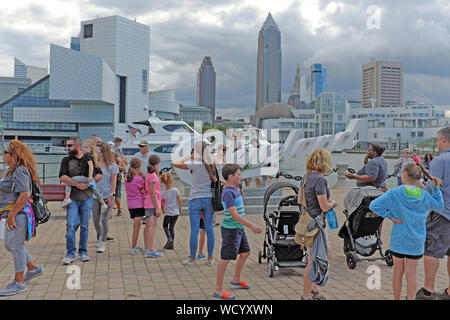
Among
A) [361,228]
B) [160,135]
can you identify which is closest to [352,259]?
[361,228]

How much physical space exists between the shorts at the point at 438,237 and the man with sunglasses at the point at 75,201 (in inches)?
158

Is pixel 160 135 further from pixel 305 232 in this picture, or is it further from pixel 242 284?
pixel 305 232

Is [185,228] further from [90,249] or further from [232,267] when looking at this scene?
[232,267]

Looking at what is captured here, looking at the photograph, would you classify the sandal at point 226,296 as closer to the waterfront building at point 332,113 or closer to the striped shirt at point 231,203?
the striped shirt at point 231,203

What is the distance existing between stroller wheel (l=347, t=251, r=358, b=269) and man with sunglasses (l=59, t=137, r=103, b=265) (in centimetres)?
340

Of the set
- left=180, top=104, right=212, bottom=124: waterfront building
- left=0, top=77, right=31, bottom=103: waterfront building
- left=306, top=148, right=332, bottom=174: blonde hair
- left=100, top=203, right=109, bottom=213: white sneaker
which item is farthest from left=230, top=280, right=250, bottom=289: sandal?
left=180, top=104, right=212, bottom=124: waterfront building

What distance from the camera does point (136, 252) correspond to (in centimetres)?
609

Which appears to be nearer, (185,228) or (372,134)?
(185,228)

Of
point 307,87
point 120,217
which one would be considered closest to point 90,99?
point 120,217

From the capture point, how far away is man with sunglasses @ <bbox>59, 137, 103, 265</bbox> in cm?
541

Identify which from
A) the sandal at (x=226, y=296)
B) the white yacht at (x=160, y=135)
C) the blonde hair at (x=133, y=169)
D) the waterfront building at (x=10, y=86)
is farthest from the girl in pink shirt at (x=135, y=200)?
the waterfront building at (x=10, y=86)

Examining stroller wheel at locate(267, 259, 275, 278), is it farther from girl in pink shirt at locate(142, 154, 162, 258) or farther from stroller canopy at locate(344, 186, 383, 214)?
girl in pink shirt at locate(142, 154, 162, 258)

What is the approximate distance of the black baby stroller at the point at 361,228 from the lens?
533 cm

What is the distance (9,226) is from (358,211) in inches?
158
